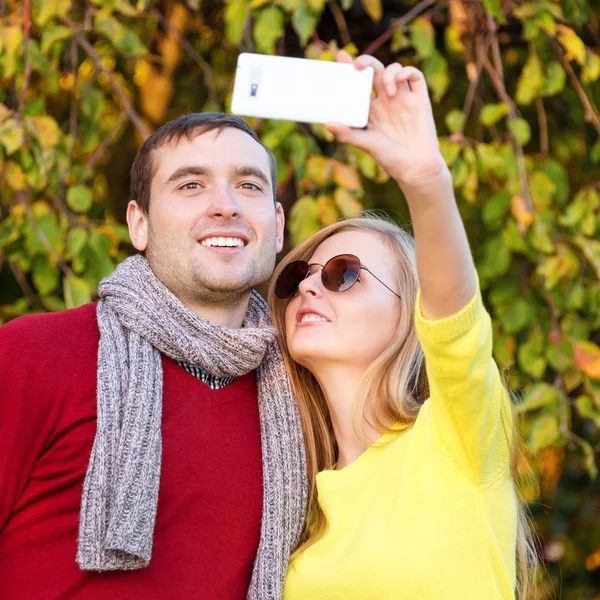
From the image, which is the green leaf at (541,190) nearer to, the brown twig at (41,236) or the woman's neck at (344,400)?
the woman's neck at (344,400)

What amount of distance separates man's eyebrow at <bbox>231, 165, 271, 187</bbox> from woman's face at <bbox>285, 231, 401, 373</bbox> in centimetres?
25

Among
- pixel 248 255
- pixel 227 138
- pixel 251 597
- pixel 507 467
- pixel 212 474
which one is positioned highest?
pixel 227 138

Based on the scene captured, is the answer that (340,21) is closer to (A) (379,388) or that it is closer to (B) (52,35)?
(B) (52,35)

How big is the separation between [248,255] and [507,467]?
70 centimetres

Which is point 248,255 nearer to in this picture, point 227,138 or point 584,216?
point 227,138

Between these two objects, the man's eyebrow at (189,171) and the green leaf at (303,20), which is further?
the green leaf at (303,20)

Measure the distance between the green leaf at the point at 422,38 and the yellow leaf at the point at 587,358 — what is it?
964 mm

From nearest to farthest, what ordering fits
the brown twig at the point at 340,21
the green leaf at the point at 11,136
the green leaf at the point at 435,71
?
the green leaf at the point at 11,136, the green leaf at the point at 435,71, the brown twig at the point at 340,21

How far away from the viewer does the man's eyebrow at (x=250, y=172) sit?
2162mm

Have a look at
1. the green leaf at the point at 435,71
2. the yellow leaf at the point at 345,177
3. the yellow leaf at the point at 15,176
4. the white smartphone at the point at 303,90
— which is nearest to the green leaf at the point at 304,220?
the yellow leaf at the point at 345,177

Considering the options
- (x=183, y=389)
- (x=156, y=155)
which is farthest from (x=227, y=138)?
(x=183, y=389)

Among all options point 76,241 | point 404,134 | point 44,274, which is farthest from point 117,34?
point 404,134

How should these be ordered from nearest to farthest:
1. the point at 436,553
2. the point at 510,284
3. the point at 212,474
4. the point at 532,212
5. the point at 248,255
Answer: the point at 436,553 < the point at 212,474 < the point at 248,255 < the point at 532,212 < the point at 510,284

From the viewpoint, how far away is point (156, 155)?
7.24 ft
